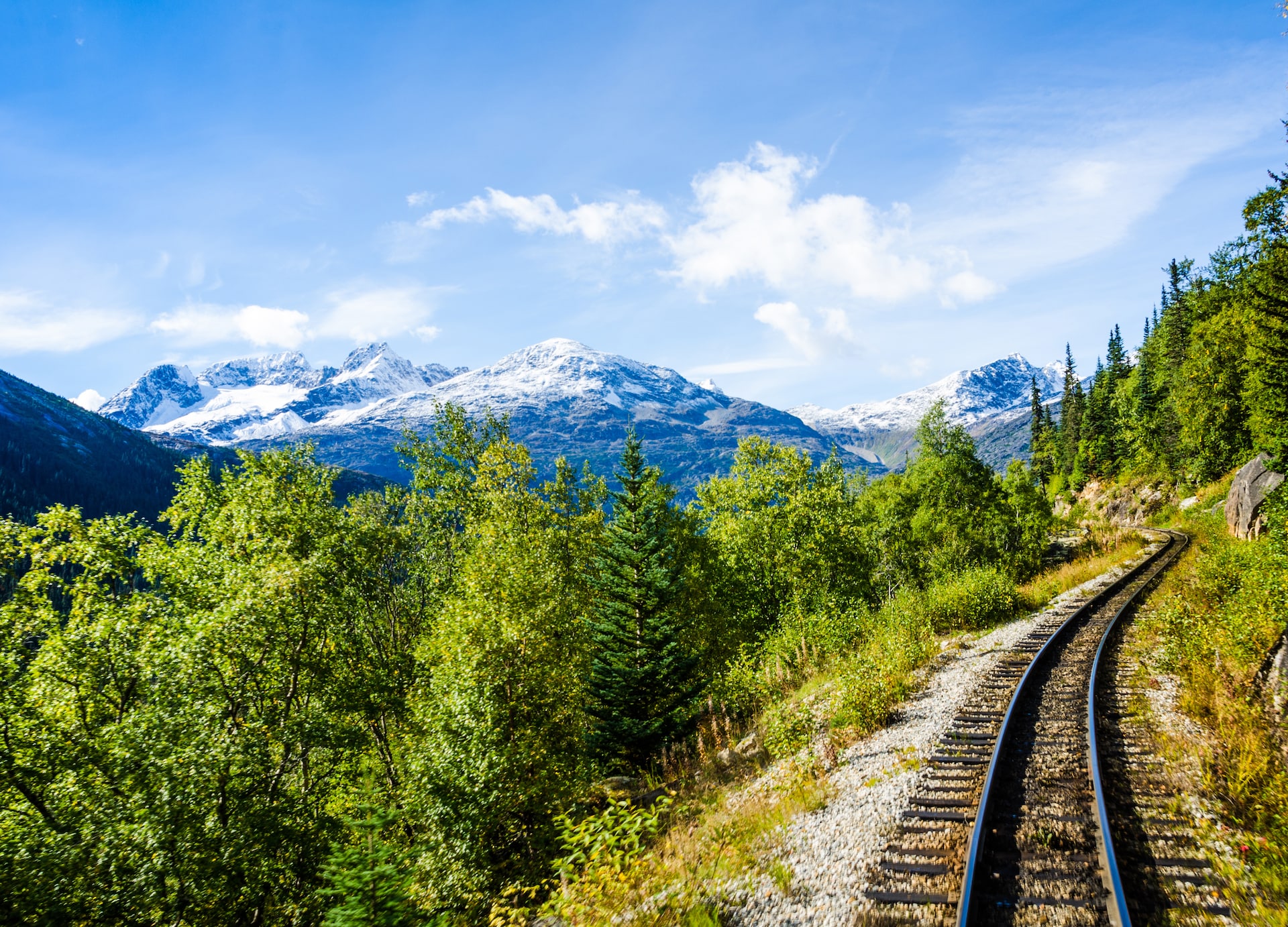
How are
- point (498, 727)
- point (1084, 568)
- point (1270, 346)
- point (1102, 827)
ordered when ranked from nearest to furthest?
point (1102, 827)
point (498, 727)
point (1270, 346)
point (1084, 568)

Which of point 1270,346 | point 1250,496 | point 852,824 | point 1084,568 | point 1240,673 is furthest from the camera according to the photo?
point 1084,568

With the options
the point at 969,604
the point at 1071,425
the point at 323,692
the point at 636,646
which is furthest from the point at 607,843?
the point at 1071,425

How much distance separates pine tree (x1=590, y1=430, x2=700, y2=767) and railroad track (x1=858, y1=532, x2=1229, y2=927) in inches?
409

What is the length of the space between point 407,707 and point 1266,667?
2458cm

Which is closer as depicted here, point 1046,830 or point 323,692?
point 1046,830

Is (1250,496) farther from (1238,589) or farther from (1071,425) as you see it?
(1071,425)

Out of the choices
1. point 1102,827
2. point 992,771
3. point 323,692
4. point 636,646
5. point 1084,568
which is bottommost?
point 1084,568

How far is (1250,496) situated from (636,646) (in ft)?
100

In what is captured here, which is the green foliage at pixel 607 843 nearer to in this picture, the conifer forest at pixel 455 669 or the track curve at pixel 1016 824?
the conifer forest at pixel 455 669

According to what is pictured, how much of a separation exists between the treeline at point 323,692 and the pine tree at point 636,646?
0.10 metres

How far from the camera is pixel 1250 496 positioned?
88.2ft

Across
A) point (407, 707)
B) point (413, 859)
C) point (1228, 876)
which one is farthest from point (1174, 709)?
point (407, 707)

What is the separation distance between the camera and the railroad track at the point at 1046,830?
5973 millimetres

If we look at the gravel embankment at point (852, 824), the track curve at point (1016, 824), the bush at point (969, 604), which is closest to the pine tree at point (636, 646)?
the gravel embankment at point (852, 824)
